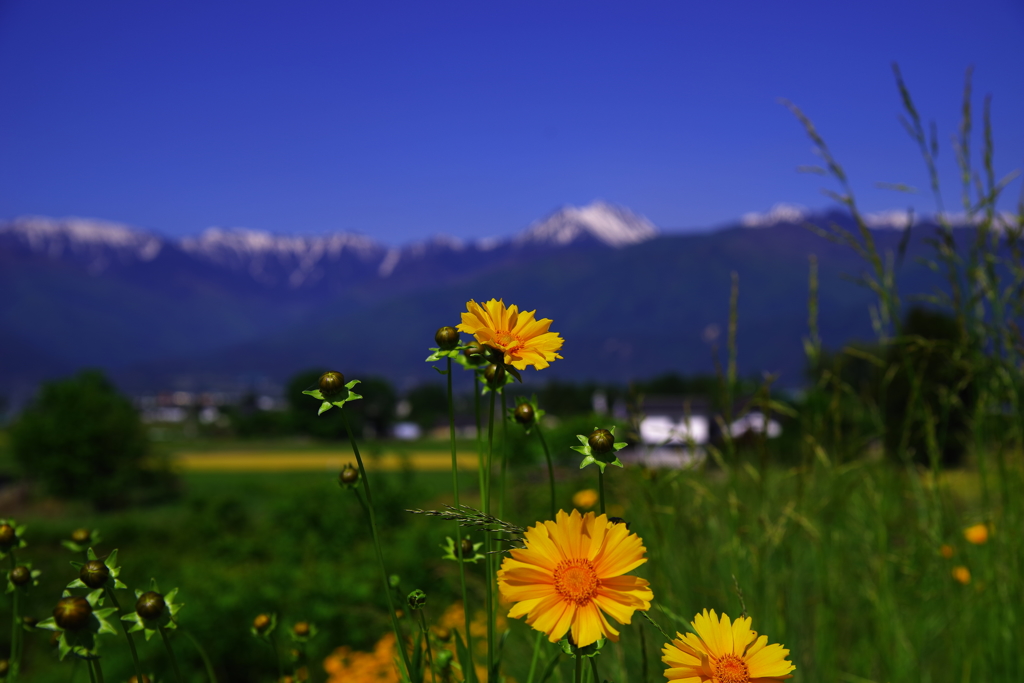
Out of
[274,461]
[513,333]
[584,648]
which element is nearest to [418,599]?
[584,648]

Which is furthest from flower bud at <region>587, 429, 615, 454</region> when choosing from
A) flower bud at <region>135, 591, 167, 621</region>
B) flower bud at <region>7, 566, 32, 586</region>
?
flower bud at <region>7, 566, 32, 586</region>

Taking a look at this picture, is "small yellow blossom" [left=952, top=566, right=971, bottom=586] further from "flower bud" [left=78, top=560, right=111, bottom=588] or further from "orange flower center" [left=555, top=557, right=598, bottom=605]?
"flower bud" [left=78, top=560, right=111, bottom=588]

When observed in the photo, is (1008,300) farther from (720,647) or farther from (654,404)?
(654,404)

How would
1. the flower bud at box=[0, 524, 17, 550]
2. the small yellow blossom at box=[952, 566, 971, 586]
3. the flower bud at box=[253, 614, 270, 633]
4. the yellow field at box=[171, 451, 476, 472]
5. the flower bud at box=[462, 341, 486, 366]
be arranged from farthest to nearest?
the yellow field at box=[171, 451, 476, 472]
the small yellow blossom at box=[952, 566, 971, 586]
the flower bud at box=[253, 614, 270, 633]
the flower bud at box=[0, 524, 17, 550]
the flower bud at box=[462, 341, 486, 366]

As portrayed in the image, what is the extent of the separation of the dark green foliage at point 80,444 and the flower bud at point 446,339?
40.8 meters

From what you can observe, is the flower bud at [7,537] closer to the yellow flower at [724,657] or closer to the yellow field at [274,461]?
the yellow flower at [724,657]

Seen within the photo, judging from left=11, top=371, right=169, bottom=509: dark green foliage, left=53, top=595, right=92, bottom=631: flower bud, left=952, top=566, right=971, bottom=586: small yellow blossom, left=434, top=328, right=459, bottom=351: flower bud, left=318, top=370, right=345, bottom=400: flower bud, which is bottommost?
left=11, top=371, right=169, bottom=509: dark green foliage

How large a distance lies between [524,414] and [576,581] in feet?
0.73

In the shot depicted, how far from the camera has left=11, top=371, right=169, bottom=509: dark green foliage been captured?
117 feet

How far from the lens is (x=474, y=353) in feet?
2.42

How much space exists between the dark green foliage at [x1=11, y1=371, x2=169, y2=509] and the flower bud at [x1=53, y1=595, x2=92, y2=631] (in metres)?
40.6

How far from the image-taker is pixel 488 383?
76cm

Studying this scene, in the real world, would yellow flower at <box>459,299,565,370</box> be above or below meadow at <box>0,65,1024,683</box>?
above

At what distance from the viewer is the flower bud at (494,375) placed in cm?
71
